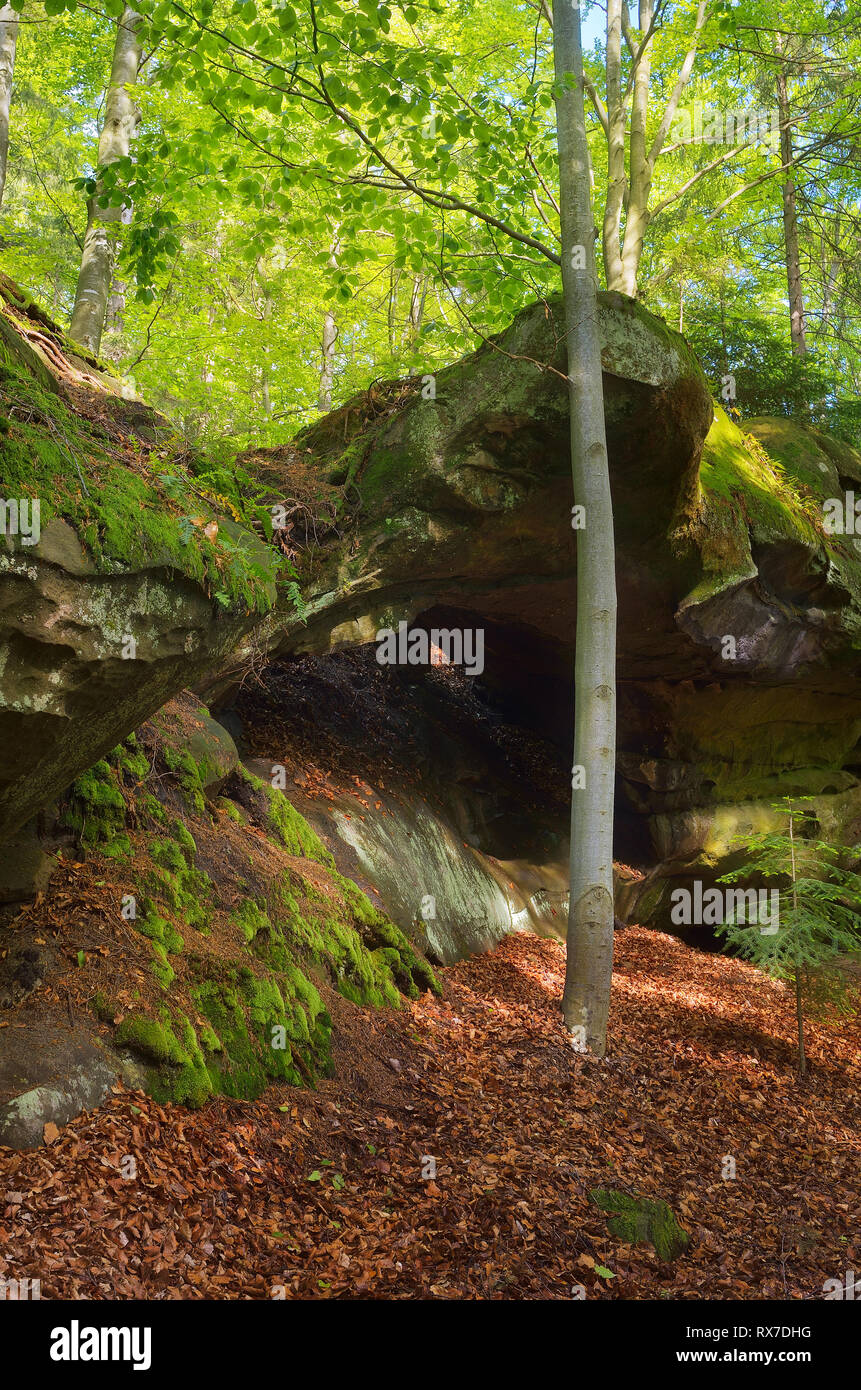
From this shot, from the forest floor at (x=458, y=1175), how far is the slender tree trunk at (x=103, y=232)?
8731 mm

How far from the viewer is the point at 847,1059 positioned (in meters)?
9.06

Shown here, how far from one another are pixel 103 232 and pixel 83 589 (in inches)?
339

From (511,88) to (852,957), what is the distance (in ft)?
53.6

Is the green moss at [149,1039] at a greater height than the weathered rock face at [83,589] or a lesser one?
lesser

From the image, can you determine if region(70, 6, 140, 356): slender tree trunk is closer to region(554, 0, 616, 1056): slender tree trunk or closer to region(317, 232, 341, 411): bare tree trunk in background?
region(317, 232, 341, 411): bare tree trunk in background

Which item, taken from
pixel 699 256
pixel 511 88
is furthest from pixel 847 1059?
pixel 511 88

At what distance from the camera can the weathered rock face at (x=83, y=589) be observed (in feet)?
11.7

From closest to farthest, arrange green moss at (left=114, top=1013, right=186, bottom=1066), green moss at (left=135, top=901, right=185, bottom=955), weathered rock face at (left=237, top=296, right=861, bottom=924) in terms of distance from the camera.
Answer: green moss at (left=114, top=1013, right=186, bottom=1066), green moss at (left=135, top=901, right=185, bottom=955), weathered rock face at (left=237, top=296, right=861, bottom=924)

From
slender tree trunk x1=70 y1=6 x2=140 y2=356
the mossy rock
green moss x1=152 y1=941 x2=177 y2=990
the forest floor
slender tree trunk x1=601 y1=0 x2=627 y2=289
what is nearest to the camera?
the forest floor

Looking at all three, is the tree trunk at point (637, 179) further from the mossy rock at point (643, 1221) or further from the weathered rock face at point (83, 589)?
the mossy rock at point (643, 1221)

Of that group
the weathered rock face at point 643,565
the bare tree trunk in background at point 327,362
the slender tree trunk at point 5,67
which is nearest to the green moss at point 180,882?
the weathered rock face at point 643,565

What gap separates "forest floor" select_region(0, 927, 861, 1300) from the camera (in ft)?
11.4

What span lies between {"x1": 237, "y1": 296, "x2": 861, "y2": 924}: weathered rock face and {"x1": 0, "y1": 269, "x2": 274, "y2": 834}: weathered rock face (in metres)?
3.94

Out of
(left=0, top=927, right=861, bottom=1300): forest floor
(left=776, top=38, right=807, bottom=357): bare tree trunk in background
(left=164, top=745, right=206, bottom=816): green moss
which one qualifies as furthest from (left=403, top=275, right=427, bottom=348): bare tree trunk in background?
(left=0, top=927, right=861, bottom=1300): forest floor
